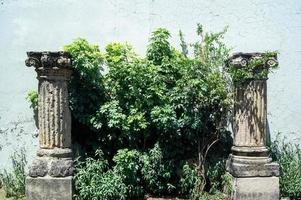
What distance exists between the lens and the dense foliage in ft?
23.6

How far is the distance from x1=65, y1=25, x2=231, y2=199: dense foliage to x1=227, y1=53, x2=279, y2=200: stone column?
0.38 metres

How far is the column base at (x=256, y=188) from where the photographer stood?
22.3 feet

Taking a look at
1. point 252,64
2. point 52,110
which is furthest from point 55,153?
point 252,64

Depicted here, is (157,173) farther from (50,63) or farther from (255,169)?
(50,63)

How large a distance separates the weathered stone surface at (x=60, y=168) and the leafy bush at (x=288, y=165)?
10.6 ft

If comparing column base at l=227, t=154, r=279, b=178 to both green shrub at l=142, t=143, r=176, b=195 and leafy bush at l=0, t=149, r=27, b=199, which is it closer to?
green shrub at l=142, t=143, r=176, b=195

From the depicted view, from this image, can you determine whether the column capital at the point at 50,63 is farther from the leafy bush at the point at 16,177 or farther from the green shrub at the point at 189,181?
the green shrub at the point at 189,181

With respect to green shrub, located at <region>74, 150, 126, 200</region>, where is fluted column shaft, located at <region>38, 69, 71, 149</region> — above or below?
above

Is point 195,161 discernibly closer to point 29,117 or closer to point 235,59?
point 235,59

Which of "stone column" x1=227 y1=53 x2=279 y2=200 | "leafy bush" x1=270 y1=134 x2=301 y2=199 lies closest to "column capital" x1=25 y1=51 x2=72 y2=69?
"stone column" x1=227 y1=53 x2=279 y2=200

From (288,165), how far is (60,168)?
11.6ft

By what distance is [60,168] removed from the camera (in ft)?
22.1

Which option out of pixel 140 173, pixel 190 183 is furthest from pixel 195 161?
pixel 140 173

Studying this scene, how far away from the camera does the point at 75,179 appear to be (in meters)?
6.89
